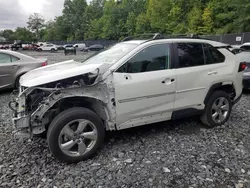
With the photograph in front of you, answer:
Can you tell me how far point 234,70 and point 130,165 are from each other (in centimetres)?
276

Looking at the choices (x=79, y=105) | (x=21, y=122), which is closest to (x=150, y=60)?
(x=79, y=105)

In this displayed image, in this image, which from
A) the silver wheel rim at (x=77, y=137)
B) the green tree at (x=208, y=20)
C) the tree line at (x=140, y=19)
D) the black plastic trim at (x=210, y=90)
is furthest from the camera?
the green tree at (x=208, y=20)

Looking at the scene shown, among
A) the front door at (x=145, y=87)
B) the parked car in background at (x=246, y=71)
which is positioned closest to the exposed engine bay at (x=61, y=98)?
the front door at (x=145, y=87)

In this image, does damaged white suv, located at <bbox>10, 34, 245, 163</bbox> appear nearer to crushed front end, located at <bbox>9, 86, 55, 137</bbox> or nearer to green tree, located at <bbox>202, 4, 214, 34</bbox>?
crushed front end, located at <bbox>9, 86, 55, 137</bbox>

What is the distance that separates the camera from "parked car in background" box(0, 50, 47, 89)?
6.42 m

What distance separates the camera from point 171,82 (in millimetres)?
3426

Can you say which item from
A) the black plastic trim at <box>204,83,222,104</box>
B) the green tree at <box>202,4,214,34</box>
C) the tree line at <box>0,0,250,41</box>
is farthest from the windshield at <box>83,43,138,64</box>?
the green tree at <box>202,4,214,34</box>

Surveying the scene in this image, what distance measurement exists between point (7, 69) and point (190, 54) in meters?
5.42

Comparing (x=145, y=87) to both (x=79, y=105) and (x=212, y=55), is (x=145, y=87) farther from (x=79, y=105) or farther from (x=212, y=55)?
(x=212, y=55)

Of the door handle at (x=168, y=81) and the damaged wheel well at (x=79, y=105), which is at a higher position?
the door handle at (x=168, y=81)

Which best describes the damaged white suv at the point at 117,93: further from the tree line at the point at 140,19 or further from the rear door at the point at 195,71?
the tree line at the point at 140,19

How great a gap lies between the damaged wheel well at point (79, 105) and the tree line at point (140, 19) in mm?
28067

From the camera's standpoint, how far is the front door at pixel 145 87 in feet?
10.2

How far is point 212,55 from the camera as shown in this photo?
3.96m
